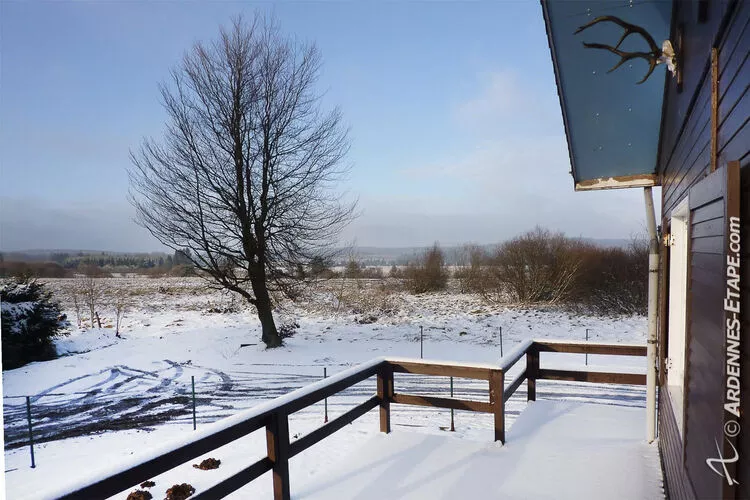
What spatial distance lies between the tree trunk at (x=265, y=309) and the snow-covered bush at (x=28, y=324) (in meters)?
5.70

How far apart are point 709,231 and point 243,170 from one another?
12.2 m

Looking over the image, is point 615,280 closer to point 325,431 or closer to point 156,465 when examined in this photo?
point 325,431

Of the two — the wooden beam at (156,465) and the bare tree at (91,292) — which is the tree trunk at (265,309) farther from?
the wooden beam at (156,465)

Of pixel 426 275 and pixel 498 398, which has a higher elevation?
pixel 498 398

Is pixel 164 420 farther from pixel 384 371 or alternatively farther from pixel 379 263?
pixel 379 263

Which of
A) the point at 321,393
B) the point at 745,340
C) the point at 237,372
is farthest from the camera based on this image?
the point at 237,372

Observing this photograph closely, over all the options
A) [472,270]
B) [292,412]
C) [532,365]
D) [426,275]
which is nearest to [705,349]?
[292,412]

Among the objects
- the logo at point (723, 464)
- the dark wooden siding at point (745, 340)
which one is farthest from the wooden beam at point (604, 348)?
the dark wooden siding at point (745, 340)

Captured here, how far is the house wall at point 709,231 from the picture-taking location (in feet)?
3.76

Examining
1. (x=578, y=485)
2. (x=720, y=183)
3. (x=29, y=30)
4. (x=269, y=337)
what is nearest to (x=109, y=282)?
(x=269, y=337)

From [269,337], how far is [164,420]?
17.5 ft

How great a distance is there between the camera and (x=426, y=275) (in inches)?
922

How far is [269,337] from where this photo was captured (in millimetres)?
12922

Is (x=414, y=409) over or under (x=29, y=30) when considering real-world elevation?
under
